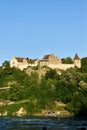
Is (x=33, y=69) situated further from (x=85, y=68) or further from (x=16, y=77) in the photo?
(x=85, y=68)

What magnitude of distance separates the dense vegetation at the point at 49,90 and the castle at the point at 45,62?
5.47 meters

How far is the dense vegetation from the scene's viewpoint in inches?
5202

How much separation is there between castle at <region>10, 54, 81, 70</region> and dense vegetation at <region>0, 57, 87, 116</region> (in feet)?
17.9

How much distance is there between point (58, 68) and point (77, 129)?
8905 cm

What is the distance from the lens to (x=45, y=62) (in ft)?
531

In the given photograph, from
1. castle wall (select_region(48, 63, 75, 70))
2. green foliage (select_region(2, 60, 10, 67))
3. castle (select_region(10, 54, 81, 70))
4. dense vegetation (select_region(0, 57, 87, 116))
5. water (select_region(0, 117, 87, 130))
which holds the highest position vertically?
green foliage (select_region(2, 60, 10, 67))

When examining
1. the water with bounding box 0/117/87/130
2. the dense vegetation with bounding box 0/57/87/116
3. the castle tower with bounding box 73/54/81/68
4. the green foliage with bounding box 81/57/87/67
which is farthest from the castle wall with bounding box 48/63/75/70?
the water with bounding box 0/117/87/130

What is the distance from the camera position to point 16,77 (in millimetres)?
156875

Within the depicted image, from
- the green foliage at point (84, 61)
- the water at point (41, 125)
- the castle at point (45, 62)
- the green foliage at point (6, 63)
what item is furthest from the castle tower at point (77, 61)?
the water at point (41, 125)


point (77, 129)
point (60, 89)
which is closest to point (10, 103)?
point (60, 89)

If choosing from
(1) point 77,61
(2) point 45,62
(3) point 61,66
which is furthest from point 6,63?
(1) point 77,61

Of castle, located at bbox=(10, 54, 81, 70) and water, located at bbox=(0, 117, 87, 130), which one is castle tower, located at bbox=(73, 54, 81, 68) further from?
water, located at bbox=(0, 117, 87, 130)

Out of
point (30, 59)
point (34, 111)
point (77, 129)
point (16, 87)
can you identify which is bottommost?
point (77, 129)

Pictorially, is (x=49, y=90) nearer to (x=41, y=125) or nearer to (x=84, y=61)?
(x=84, y=61)
